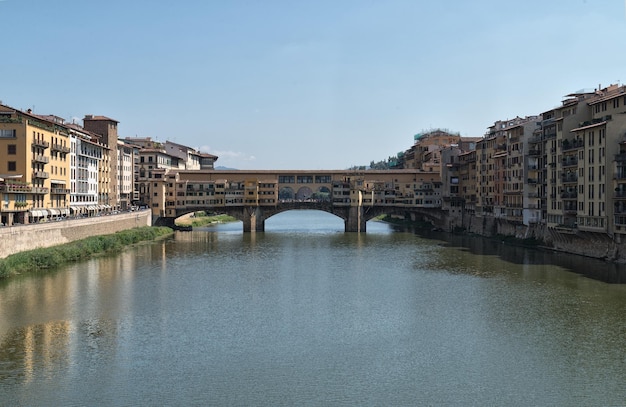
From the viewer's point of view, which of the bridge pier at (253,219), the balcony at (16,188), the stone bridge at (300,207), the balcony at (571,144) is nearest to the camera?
the balcony at (16,188)

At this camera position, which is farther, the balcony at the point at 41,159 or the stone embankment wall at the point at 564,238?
the balcony at the point at 41,159

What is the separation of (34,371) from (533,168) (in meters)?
45.5

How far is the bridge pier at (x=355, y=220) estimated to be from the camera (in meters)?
78.6

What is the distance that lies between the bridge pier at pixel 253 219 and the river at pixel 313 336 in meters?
32.1

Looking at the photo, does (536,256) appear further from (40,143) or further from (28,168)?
(40,143)

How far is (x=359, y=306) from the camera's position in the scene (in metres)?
31.6

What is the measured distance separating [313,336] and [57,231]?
2800cm

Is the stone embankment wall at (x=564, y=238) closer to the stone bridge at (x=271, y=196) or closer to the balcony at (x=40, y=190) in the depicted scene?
the stone bridge at (x=271, y=196)

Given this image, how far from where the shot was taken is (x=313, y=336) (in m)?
25.6

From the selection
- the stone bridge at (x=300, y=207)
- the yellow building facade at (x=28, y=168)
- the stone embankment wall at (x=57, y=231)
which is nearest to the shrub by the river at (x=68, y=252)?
the stone embankment wall at (x=57, y=231)

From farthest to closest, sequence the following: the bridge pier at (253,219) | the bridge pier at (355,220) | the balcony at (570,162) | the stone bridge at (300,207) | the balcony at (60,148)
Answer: the bridge pier at (355,220)
the stone bridge at (300,207)
the bridge pier at (253,219)
the balcony at (60,148)
the balcony at (570,162)

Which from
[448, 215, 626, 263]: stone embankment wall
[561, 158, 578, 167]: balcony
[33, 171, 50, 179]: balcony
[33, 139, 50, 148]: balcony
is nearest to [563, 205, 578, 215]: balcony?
[448, 215, 626, 263]: stone embankment wall

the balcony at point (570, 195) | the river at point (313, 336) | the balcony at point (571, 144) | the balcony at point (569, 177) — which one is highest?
the balcony at point (571, 144)

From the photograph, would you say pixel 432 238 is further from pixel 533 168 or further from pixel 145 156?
pixel 145 156
